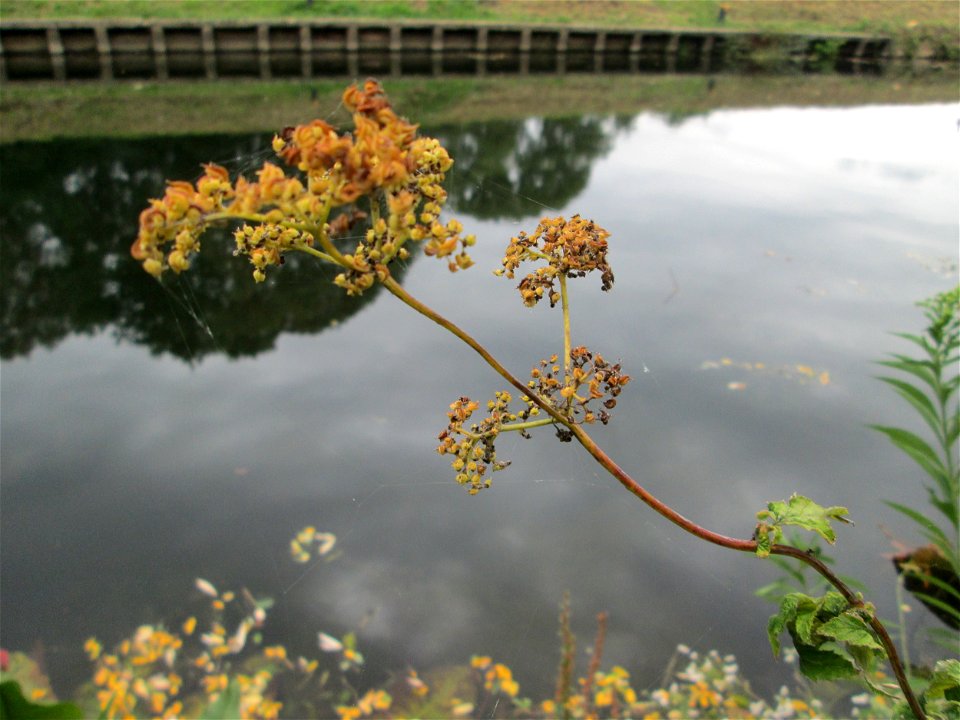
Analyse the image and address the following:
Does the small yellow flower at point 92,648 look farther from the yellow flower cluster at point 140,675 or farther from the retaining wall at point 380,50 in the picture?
the retaining wall at point 380,50

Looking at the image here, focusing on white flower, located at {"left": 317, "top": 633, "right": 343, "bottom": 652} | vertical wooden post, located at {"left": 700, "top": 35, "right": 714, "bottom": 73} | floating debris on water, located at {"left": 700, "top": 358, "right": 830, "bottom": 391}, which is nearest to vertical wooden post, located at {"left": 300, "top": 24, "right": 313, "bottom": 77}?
vertical wooden post, located at {"left": 700, "top": 35, "right": 714, "bottom": 73}

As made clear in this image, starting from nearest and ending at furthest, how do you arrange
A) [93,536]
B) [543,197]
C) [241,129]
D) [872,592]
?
[872,592], [93,536], [543,197], [241,129]

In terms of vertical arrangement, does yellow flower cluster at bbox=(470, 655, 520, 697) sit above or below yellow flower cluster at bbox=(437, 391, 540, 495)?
below

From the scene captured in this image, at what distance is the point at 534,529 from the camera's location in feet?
12.3

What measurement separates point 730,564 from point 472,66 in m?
14.6

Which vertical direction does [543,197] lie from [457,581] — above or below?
above

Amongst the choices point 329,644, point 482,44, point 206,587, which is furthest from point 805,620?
point 482,44

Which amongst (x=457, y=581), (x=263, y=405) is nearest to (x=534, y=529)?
(x=457, y=581)

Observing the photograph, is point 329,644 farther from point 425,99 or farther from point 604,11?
point 604,11

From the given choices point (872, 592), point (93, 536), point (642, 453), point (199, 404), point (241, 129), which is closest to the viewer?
point (872, 592)

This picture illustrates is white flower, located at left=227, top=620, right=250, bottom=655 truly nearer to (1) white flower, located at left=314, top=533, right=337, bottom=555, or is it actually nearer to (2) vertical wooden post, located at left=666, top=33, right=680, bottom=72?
(1) white flower, located at left=314, top=533, right=337, bottom=555

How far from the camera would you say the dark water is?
11.0 ft

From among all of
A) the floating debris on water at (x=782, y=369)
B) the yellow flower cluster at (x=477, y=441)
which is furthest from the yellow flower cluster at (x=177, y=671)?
the floating debris on water at (x=782, y=369)

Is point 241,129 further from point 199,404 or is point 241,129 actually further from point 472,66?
point 472,66
